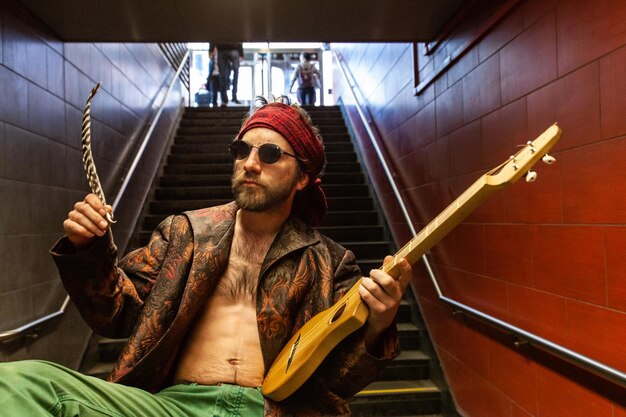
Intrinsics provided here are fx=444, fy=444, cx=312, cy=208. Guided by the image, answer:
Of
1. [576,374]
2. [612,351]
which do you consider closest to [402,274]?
[612,351]

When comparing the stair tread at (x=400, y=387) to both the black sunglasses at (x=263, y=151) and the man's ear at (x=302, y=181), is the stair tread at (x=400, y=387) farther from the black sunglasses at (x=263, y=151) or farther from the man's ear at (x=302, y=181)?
the black sunglasses at (x=263, y=151)

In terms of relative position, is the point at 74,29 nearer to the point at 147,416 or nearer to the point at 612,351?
the point at 147,416

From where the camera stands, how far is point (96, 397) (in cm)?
97

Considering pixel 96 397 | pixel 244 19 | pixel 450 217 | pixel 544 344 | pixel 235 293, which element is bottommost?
pixel 544 344

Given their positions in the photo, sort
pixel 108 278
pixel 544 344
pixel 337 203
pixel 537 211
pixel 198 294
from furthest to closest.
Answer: pixel 337 203 → pixel 537 211 → pixel 544 344 → pixel 198 294 → pixel 108 278

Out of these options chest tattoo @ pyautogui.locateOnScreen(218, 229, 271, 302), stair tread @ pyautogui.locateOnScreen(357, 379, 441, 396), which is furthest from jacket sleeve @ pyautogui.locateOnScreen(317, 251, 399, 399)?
stair tread @ pyautogui.locateOnScreen(357, 379, 441, 396)

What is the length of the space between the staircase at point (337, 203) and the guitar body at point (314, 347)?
1.74m

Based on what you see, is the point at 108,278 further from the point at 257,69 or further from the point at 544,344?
the point at 257,69

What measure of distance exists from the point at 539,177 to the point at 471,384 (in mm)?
1312

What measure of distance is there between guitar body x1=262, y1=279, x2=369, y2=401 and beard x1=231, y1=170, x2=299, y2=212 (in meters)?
0.41

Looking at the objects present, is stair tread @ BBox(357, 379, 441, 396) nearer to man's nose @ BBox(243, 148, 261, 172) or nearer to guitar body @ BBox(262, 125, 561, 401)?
guitar body @ BBox(262, 125, 561, 401)

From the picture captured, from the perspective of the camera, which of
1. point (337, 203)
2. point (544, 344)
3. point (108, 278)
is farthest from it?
point (337, 203)

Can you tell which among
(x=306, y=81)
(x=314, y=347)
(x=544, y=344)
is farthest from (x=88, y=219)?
(x=306, y=81)

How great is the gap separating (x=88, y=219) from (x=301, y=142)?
2.36 feet
